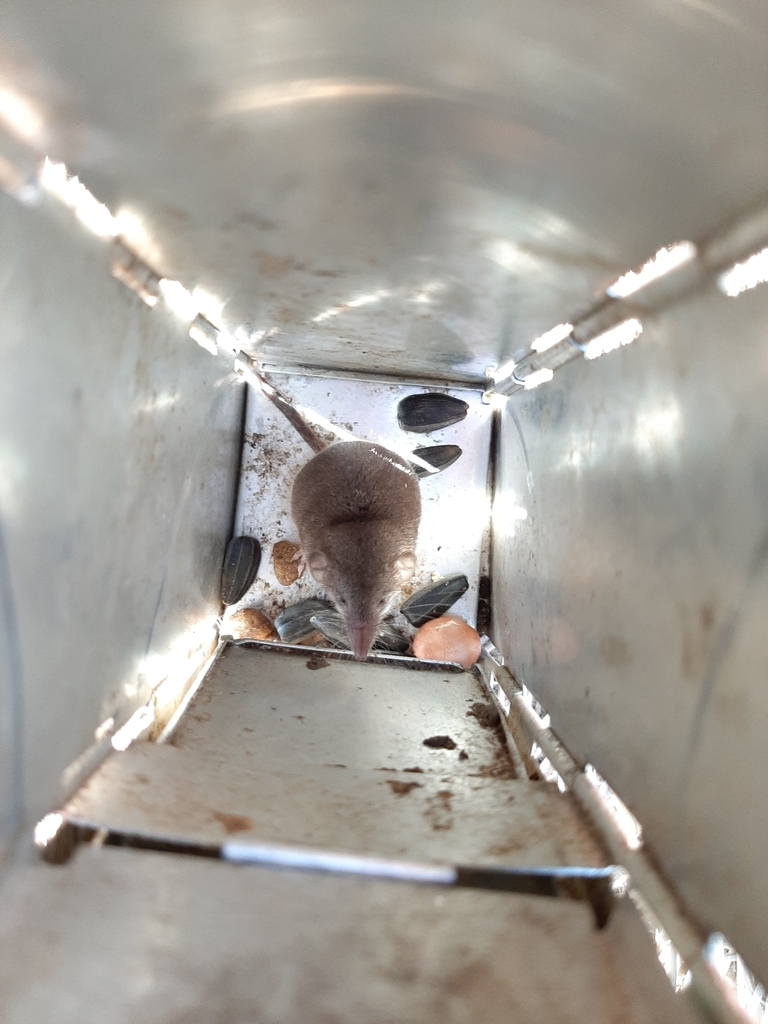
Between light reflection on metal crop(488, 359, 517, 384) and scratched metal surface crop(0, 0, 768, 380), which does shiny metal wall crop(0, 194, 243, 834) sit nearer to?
scratched metal surface crop(0, 0, 768, 380)

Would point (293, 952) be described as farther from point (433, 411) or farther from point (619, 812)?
point (433, 411)

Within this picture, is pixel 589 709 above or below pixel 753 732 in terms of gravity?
below

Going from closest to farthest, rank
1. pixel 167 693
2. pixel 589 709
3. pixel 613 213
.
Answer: pixel 613 213 < pixel 589 709 < pixel 167 693

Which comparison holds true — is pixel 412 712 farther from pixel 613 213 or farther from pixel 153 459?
pixel 613 213

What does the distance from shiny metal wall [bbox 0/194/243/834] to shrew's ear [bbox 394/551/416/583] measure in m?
1.36

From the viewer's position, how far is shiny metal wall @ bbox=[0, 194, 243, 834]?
87 cm

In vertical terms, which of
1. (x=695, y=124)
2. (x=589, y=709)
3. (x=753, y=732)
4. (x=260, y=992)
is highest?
(x=695, y=124)

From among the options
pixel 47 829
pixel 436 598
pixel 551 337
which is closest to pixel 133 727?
pixel 47 829

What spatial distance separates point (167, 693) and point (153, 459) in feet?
2.50

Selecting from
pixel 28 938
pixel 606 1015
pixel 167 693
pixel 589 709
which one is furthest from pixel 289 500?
pixel 606 1015

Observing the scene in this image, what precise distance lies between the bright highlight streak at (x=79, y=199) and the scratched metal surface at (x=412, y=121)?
2 cm

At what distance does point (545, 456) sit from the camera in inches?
76.5

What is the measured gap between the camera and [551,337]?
177 centimetres

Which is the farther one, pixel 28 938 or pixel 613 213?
pixel 613 213
